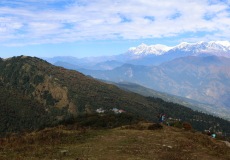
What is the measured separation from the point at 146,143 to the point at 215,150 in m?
7.39

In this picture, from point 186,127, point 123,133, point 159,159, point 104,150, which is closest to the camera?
point 159,159

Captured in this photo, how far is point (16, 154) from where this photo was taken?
26547 millimetres

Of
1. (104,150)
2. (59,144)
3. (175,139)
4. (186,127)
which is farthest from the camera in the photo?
(186,127)

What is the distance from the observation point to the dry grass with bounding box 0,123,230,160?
85.8ft

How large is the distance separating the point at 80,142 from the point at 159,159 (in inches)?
415

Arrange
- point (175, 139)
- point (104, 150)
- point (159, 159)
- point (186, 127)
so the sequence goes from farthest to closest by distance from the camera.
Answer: point (186, 127)
point (175, 139)
point (104, 150)
point (159, 159)

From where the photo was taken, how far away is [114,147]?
29797mm

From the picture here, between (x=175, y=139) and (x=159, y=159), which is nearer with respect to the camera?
(x=159, y=159)

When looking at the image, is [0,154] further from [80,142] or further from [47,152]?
[80,142]

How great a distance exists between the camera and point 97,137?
117 feet

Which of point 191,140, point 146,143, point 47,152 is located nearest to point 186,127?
point 191,140

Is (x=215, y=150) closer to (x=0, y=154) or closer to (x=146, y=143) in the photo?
(x=146, y=143)

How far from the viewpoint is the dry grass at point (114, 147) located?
26.2 meters

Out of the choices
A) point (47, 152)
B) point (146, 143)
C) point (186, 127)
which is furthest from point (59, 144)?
point (186, 127)
